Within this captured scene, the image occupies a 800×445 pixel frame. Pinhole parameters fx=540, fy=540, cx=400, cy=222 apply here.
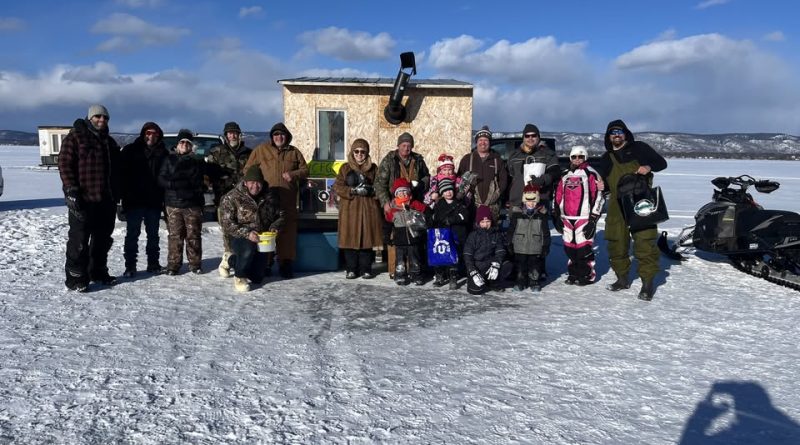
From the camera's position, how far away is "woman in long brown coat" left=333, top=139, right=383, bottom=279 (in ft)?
20.6

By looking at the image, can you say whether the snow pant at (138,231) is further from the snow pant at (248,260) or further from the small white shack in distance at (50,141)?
the small white shack in distance at (50,141)

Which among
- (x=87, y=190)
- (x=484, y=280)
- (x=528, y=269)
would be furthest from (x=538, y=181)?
(x=87, y=190)

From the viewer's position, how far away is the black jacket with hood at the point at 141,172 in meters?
5.92

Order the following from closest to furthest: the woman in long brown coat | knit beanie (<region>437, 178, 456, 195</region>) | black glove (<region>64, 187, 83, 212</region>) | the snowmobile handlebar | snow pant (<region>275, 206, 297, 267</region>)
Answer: black glove (<region>64, 187, 83, 212</region>) < knit beanie (<region>437, 178, 456, 195</region>) < the woman in long brown coat < snow pant (<region>275, 206, 297, 267</region>) < the snowmobile handlebar

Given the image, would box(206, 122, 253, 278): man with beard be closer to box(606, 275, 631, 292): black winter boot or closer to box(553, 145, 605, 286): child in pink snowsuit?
box(553, 145, 605, 286): child in pink snowsuit

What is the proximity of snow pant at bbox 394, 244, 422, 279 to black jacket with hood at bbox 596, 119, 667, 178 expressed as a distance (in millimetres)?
2286

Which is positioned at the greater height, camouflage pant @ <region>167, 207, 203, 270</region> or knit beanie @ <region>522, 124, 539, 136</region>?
knit beanie @ <region>522, 124, 539, 136</region>

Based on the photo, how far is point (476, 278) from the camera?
5.74 meters

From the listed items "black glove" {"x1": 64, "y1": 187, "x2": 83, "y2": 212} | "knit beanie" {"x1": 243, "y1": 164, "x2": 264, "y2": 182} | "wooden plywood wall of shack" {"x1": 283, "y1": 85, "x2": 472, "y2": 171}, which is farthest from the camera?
"wooden plywood wall of shack" {"x1": 283, "y1": 85, "x2": 472, "y2": 171}

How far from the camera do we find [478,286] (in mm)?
5734

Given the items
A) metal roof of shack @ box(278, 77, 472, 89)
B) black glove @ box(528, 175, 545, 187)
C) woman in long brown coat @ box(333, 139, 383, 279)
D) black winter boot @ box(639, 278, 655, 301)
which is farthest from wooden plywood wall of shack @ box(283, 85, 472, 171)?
black winter boot @ box(639, 278, 655, 301)

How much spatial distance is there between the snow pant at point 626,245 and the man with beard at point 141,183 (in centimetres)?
501

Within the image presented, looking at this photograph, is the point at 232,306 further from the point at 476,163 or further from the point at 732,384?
the point at 732,384

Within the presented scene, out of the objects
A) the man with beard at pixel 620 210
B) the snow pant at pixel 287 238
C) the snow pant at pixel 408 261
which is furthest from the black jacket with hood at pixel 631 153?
the snow pant at pixel 287 238
